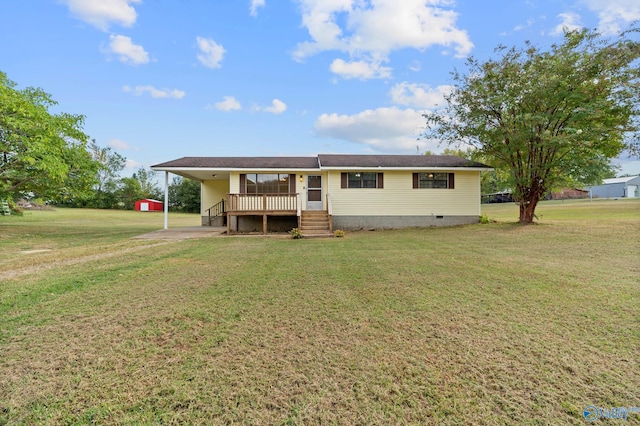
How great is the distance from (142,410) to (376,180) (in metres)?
12.9

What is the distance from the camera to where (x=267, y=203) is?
13008 millimetres

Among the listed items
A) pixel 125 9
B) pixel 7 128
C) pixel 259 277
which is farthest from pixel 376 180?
pixel 7 128

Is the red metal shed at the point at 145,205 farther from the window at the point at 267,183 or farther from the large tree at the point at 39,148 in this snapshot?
the window at the point at 267,183

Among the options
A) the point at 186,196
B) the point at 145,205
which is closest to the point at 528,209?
the point at 186,196

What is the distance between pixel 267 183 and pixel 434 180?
315 inches

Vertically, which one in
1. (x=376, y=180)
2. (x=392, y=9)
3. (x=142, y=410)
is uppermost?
(x=392, y=9)

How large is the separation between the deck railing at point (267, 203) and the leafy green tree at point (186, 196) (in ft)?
94.1

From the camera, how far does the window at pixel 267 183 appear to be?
13.8m

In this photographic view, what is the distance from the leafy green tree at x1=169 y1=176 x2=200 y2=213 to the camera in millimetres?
38844

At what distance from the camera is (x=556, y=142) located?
11.0 meters

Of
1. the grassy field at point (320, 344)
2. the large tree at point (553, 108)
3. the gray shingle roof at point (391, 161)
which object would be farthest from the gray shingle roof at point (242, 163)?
the grassy field at point (320, 344)

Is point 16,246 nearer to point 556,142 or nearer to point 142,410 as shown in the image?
point 142,410

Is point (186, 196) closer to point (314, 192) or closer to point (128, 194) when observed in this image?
point (128, 194)

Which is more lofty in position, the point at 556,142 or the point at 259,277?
the point at 556,142
